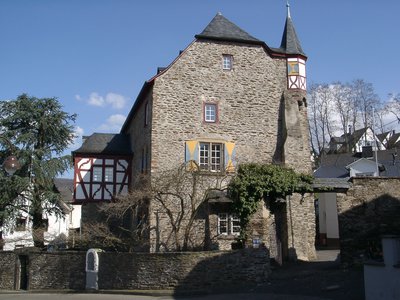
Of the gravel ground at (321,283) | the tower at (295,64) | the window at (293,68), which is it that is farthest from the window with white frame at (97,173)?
the gravel ground at (321,283)

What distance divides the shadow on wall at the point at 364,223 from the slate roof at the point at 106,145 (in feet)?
51.1

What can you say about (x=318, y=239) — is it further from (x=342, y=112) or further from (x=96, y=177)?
(x=342, y=112)

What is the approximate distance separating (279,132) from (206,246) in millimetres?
7344

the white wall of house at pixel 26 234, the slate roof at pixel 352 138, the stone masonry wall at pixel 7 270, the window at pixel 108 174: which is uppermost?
the slate roof at pixel 352 138

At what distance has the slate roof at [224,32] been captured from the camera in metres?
24.7

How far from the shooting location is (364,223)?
16.7m

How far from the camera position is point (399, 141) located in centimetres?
5494

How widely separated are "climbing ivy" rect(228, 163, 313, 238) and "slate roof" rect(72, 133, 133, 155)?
986 centimetres

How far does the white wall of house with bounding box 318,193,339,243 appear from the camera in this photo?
33.7 m

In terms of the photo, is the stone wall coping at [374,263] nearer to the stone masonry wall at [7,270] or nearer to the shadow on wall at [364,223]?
the shadow on wall at [364,223]

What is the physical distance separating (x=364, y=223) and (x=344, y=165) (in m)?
21.7

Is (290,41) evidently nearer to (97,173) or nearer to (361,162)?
(361,162)

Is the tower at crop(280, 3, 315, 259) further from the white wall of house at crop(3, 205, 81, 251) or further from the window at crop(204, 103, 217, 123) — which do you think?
the white wall of house at crop(3, 205, 81, 251)

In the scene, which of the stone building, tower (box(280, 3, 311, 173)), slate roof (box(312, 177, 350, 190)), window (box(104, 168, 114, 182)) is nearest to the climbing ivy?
slate roof (box(312, 177, 350, 190))
